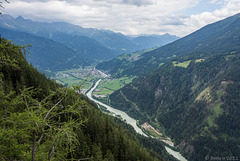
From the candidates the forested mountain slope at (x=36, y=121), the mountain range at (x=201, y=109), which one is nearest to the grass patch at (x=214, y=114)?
the mountain range at (x=201, y=109)

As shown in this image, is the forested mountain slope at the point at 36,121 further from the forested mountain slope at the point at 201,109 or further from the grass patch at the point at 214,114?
the grass patch at the point at 214,114

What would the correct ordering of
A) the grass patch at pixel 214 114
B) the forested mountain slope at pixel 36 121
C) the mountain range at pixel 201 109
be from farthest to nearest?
the grass patch at pixel 214 114 → the mountain range at pixel 201 109 → the forested mountain slope at pixel 36 121

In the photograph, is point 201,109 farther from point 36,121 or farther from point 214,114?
point 36,121

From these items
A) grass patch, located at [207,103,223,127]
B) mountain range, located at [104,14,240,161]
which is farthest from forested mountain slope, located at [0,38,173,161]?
grass patch, located at [207,103,223,127]

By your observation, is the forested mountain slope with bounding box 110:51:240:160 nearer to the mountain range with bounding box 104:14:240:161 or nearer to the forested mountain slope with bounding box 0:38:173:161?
the mountain range with bounding box 104:14:240:161

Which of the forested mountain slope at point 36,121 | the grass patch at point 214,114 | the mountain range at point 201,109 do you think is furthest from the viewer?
the grass patch at point 214,114

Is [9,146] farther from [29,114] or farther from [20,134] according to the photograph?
[29,114]

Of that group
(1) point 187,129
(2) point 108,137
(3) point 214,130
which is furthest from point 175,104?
(2) point 108,137

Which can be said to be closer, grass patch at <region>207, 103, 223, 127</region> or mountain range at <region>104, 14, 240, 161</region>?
mountain range at <region>104, 14, 240, 161</region>

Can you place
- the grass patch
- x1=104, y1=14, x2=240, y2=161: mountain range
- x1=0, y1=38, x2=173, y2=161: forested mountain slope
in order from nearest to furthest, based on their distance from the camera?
x1=0, y1=38, x2=173, y2=161: forested mountain slope
x1=104, y1=14, x2=240, y2=161: mountain range
the grass patch
